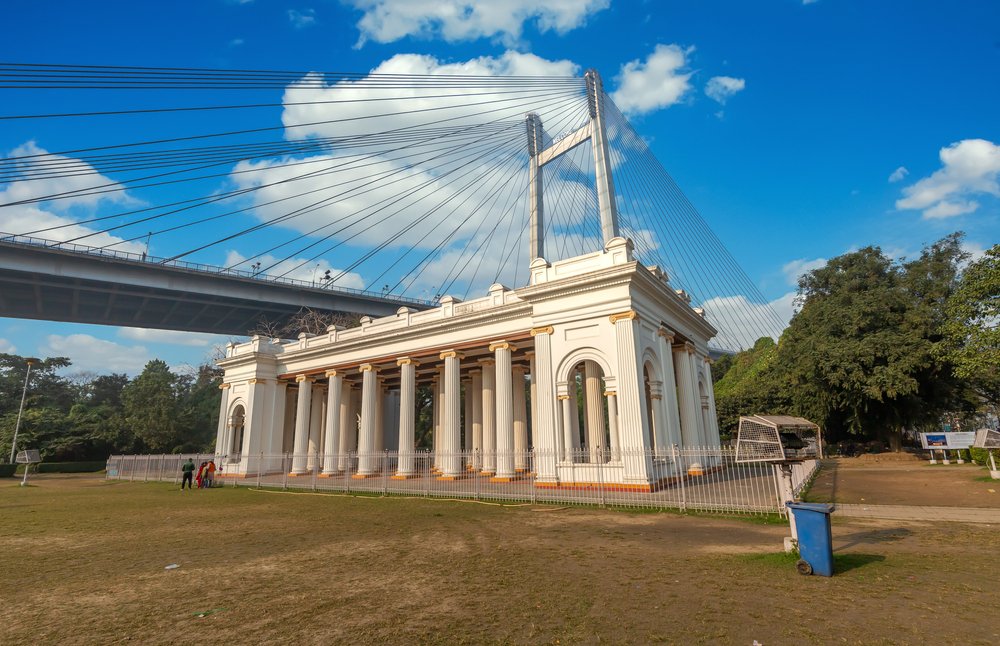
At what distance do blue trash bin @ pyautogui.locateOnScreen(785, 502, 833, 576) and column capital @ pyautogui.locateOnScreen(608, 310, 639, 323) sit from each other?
1189 centimetres

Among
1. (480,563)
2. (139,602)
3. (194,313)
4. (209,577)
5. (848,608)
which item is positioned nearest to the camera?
(848,608)

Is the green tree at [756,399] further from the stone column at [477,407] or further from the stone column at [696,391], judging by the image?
the stone column at [477,407]

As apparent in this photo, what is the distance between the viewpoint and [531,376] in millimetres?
28609

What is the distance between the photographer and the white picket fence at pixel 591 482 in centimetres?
1407

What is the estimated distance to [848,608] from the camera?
18.9ft

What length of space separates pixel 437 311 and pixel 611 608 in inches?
872

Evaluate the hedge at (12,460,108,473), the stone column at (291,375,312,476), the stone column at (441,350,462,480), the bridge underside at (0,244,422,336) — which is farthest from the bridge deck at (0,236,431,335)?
the stone column at (441,350,462,480)

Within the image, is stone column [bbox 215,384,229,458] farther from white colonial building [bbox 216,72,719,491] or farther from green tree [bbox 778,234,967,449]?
green tree [bbox 778,234,967,449]

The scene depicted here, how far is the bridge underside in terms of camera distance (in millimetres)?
45469

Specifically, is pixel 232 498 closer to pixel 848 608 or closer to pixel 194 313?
pixel 848 608

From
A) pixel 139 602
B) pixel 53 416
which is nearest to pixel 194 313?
pixel 53 416

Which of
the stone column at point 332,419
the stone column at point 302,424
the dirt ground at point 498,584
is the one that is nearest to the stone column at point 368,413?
the stone column at point 332,419

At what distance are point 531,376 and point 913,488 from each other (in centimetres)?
1743

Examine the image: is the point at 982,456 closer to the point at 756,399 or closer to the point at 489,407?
the point at 756,399
